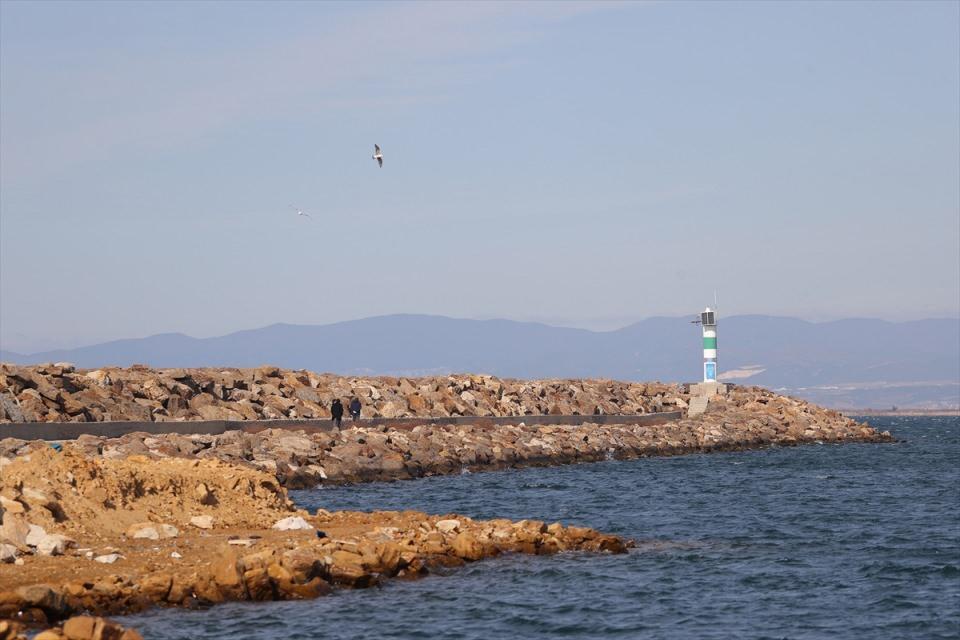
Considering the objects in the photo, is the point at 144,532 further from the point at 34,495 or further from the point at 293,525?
the point at 293,525

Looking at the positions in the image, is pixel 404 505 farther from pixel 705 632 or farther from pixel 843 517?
pixel 705 632

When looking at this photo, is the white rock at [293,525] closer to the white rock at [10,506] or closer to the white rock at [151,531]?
the white rock at [151,531]

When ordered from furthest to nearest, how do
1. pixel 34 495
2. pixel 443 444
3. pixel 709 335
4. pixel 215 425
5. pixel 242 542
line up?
pixel 709 335
pixel 443 444
pixel 215 425
pixel 34 495
pixel 242 542

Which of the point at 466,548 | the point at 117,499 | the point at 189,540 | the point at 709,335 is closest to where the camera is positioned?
the point at 189,540

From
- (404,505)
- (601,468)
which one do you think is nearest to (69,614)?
(404,505)

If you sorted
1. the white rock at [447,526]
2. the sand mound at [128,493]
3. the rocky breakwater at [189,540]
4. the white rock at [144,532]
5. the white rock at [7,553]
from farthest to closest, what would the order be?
the white rock at [447,526], the white rock at [144,532], the sand mound at [128,493], the white rock at [7,553], the rocky breakwater at [189,540]

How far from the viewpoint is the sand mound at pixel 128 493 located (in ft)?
69.9

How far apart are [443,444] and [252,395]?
24.2 feet

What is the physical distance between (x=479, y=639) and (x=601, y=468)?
3211cm

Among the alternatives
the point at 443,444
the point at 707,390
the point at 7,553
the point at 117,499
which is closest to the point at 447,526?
the point at 117,499

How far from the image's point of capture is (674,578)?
21406 mm

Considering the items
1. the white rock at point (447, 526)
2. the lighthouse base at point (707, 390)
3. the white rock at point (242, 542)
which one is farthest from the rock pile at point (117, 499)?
the lighthouse base at point (707, 390)

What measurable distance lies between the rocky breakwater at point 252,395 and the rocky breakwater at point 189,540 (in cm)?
1474

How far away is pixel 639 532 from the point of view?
27297 mm
